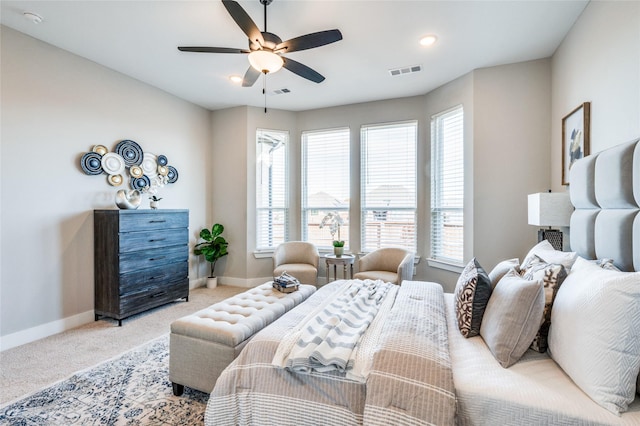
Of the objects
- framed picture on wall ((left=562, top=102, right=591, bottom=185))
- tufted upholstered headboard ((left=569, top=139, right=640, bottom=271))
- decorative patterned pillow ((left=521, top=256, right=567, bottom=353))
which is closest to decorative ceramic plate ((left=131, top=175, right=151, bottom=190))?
decorative patterned pillow ((left=521, top=256, right=567, bottom=353))

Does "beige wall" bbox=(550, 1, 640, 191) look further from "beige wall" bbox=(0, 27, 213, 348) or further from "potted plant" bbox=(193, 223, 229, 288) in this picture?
"beige wall" bbox=(0, 27, 213, 348)

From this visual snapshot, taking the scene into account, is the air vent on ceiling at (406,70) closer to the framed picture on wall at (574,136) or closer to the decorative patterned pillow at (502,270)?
the framed picture on wall at (574,136)

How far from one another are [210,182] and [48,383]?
3.57m

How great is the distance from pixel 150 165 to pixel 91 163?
78 centimetres

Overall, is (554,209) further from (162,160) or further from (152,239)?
(162,160)

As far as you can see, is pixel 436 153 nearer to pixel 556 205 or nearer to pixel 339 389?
pixel 556 205

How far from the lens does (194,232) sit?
4965 mm

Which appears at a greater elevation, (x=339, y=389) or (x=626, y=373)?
(x=626, y=373)

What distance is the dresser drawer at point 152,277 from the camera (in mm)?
3412

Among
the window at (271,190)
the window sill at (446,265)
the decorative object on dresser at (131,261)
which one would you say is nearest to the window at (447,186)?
the window sill at (446,265)

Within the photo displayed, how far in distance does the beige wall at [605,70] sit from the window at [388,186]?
1960mm

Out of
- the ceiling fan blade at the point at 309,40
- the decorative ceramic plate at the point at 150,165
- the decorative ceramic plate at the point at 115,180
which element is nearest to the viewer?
the ceiling fan blade at the point at 309,40

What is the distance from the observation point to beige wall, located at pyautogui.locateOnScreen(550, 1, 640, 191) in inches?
74.3

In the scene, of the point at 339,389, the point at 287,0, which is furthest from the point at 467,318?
the point at 287,0
